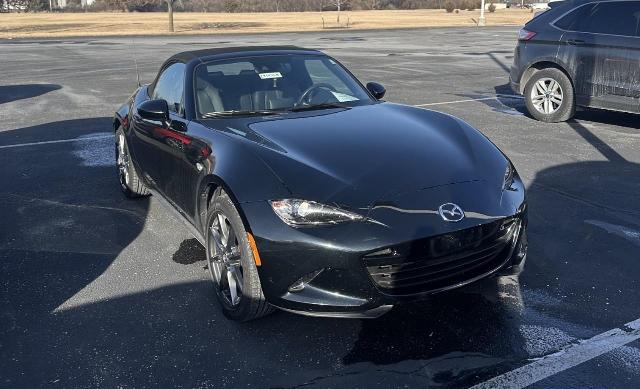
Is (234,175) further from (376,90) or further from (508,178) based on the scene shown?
(376,90)

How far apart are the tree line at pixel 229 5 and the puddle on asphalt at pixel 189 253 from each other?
8998 centimetres

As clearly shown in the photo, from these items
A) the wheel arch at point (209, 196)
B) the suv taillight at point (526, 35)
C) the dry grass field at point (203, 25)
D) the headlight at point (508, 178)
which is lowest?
the wheel arch at point (209, 196)

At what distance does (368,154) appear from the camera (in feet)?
12.3

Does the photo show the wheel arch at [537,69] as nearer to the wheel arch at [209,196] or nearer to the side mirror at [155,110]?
the side mirror at [155,110]

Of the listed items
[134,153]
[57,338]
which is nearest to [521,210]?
[57,338]

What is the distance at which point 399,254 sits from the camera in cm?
317

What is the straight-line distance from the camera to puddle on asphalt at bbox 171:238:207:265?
4.68 metres

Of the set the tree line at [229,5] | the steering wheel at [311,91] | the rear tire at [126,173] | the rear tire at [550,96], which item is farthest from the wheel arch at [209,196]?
the tree line at [229,5]

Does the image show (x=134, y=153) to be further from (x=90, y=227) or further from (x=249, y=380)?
(x=249, y=380)

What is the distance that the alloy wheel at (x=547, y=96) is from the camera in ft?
31.3

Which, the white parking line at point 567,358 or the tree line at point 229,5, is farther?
the tree line at point 229,5

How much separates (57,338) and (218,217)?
113 cm

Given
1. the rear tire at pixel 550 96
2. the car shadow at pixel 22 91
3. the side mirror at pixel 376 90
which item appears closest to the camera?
the side mirror at pixel 376 90

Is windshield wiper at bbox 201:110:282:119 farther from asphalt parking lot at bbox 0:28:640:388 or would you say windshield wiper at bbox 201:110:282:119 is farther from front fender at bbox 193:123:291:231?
asphalt parking lot at bbox 0:28:640:388
